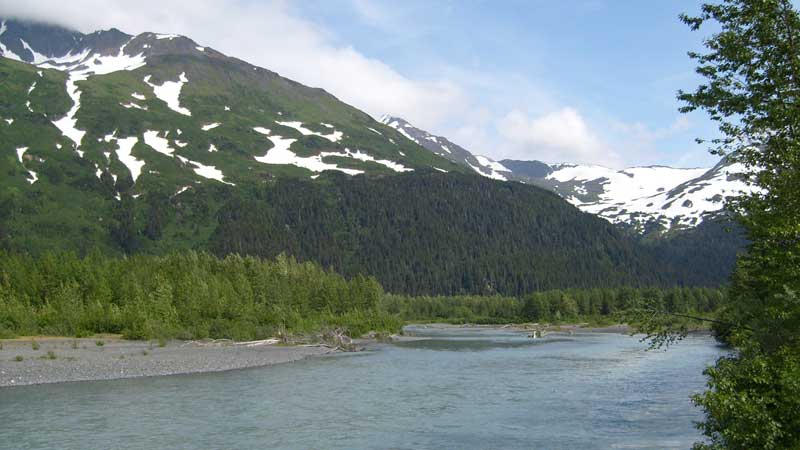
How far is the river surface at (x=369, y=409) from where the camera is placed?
34.3 metres

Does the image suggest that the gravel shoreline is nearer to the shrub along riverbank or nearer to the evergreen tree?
the shrub along riverbank

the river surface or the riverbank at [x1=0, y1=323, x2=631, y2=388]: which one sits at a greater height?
the riverbank at [x1=0, y1=323, x2=631, y2=388]

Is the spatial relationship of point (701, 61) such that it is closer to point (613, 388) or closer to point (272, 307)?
point (613, 388)

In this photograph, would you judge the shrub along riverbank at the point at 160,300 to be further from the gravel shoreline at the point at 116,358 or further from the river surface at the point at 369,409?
the river surface at the point at 369,409

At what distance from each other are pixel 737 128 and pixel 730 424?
8481mm

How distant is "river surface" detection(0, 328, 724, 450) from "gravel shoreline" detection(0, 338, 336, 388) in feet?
11.0

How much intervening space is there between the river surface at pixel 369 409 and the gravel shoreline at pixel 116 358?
132 inches

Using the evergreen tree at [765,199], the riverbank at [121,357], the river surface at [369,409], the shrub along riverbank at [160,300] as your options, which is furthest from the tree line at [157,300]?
the evergreen tree at [765,199]

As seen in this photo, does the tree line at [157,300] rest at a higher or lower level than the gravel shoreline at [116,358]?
higher

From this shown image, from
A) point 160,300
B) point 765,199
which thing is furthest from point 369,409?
point 160,300

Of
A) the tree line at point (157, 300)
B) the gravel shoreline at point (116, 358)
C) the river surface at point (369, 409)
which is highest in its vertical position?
the tree line at point (157, 300)

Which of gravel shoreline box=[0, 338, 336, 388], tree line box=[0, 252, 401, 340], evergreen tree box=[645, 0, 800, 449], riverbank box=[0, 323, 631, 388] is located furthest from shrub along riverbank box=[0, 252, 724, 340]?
evergreen tree box=[645, 0, 800, 449]

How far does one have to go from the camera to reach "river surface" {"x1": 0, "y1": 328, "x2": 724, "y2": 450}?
1352 inches

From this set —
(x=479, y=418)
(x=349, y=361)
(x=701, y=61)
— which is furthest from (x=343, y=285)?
(x=701, y=61)
